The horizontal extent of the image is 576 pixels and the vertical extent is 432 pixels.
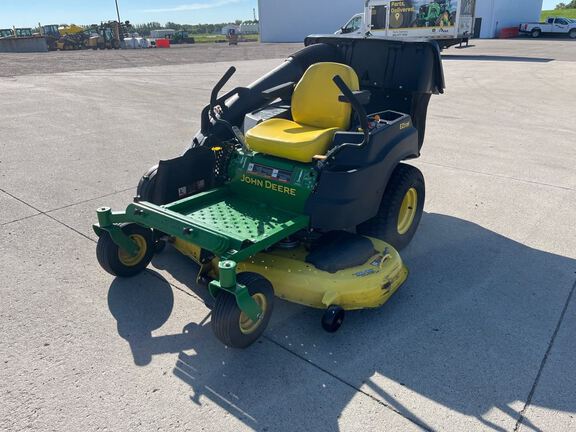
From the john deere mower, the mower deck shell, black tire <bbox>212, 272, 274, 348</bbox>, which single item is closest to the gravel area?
the john deere mower

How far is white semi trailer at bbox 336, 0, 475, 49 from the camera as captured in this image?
61.3ft

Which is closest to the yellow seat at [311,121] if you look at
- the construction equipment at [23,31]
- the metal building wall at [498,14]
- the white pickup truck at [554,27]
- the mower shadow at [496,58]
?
the mower shadow at [496,58]

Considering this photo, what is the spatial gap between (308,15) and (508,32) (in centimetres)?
1600

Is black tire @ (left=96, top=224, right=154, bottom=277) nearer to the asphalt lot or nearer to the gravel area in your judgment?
the asphalt lot

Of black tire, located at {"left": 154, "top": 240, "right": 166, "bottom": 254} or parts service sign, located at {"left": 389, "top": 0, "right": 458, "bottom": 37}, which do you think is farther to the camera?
parts service sign, located at {"left": 389, "top": 0, "right": 458, "bottom": 37}

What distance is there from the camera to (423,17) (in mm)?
19266

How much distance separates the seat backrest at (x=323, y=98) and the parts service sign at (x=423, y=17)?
17.6 metres

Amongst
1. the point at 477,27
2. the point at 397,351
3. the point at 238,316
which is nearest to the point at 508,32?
the point at 477,27

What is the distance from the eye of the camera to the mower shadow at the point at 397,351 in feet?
7.30

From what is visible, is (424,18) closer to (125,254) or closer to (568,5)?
(125,254)

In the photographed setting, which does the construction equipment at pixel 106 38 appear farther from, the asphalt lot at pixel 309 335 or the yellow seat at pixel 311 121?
the yellow seat at pixel 311 121

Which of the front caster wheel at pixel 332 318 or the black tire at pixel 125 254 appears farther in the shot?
the black tire at pixel 125 254

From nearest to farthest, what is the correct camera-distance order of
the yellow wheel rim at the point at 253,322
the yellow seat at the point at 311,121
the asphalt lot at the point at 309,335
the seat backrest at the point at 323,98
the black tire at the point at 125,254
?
the asphalt lot at the point at 309,335 → the yellow wheel rim at the point at 253,322 → the black tire at the point at 125,254 → the yellow seat at the point at 311,121 → the seat backrest at the point at 323,98

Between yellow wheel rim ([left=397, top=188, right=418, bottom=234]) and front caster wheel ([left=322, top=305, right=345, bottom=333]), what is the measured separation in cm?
138
